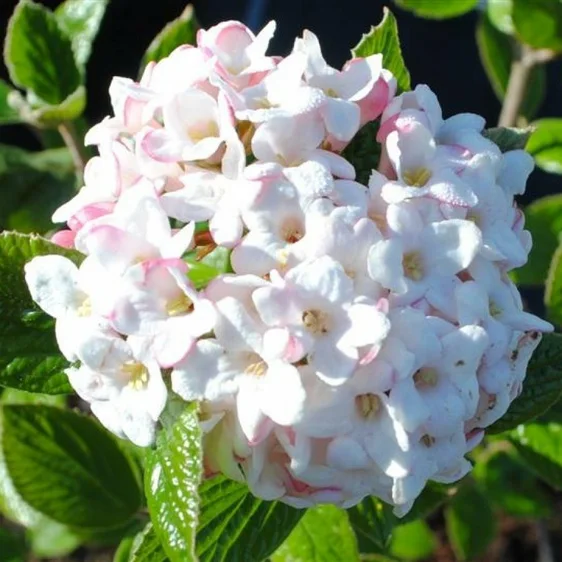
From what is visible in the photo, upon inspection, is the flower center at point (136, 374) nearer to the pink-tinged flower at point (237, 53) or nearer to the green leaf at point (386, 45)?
the pink-tinged flower at point (237, 53)

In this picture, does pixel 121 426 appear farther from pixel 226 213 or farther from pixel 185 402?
pixel 226 213

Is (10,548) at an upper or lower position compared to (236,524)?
lower

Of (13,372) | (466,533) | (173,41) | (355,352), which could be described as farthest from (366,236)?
(466,533)

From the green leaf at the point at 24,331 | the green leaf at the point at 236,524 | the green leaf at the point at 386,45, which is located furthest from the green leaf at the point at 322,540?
the green leaf at the point at 386,45

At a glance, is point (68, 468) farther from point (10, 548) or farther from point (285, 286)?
point (285, 286)

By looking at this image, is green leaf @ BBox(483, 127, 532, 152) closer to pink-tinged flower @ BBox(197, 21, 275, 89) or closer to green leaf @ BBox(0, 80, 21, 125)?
pink-tinged flower @ BBox(197, 21, 275, 89)

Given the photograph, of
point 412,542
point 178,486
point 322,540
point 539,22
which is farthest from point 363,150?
point 412,542
